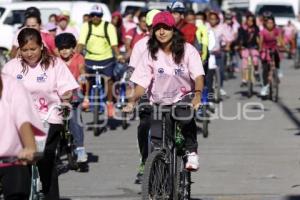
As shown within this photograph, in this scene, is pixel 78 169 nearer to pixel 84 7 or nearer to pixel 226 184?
pixel 226 184

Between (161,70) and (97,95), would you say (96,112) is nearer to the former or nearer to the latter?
(97,95)

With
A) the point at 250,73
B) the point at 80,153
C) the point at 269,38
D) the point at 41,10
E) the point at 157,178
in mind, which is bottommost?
the point at 80,153

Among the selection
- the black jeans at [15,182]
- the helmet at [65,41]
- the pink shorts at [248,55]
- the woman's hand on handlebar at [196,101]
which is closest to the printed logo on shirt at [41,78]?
the woman's hand on handlebar at [196,101]

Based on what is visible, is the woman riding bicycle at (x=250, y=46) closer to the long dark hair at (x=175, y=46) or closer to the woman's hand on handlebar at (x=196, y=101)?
the long dark hair at (x=175, y=46)

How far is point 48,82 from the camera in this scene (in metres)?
8.63

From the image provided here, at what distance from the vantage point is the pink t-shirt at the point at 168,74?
9.11m

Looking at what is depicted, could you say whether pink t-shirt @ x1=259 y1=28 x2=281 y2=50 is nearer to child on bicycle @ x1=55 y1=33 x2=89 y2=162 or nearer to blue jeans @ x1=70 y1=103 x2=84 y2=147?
child on bicycle @ x1=55 y1=33 x2=89 y2=162

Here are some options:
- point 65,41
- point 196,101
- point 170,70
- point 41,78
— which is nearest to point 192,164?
point 196,101

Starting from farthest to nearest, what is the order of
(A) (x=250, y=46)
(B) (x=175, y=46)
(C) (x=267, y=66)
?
(A) (x=250, y=46), (C) (x=267, y=66), (B) (x=175, y=46)

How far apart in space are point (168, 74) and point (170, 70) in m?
0.04

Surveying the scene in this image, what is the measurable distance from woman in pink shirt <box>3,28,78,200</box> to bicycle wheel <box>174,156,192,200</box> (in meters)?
1.09

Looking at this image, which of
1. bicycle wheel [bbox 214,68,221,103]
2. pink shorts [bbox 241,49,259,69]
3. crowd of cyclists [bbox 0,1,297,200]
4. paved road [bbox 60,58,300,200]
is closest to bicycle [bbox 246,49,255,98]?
pink shorts [bbox 241,49,259,69]

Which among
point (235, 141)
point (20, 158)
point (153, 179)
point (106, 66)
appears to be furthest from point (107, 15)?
point (20, 158)

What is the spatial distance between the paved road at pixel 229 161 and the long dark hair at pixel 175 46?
191 cm
